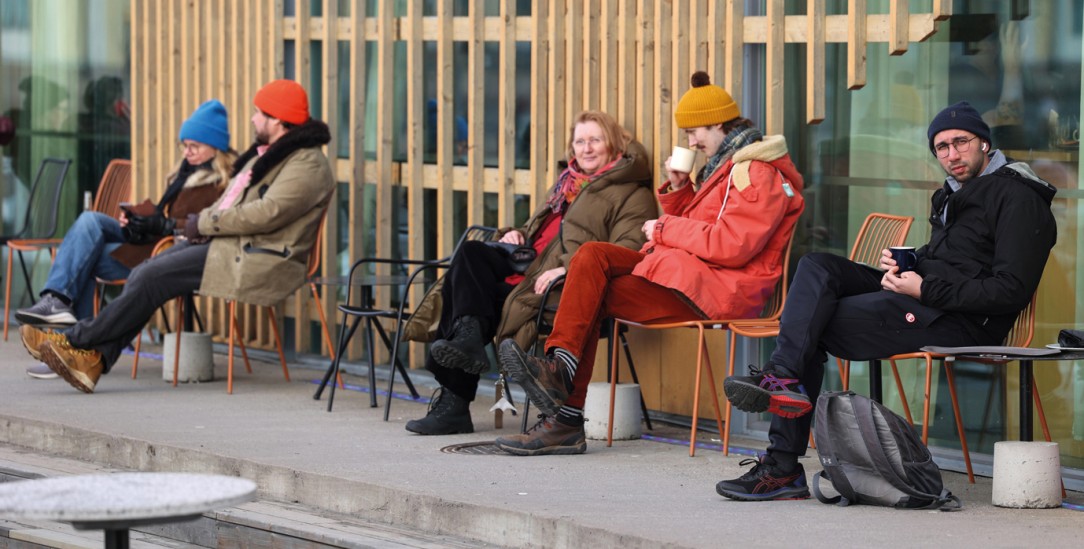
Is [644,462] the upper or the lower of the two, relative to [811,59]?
lower

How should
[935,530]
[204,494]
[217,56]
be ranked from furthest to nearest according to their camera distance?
[217,56] < [935,530] < [204,494]

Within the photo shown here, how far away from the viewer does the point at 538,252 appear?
764 cm

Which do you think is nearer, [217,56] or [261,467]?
[261,467]

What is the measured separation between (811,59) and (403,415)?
2.40 m

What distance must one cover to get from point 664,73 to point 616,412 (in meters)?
1.48

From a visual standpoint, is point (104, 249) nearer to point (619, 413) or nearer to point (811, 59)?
point (619, 413)

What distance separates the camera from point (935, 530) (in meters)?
5.27

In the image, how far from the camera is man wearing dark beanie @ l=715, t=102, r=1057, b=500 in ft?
18.8

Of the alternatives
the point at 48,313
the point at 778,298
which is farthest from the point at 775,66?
the point at 48,313

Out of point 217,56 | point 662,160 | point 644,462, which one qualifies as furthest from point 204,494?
point 217,56

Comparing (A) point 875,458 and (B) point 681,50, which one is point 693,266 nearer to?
(B) point 681,50

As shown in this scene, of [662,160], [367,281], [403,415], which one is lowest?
[403,415]

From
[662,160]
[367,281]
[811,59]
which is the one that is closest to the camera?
[811,59]

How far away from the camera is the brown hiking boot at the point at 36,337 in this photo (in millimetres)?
8305
